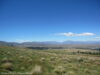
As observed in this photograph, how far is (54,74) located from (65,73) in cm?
146

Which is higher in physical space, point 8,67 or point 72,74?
point 8,67

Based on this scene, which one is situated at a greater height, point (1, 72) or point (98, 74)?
point (1, 72)

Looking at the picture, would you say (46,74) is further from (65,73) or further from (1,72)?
(1,72)

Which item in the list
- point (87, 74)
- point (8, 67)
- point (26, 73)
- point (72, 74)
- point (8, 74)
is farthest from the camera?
point (87, 74)

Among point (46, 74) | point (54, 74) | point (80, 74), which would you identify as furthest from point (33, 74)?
point (80, 74)

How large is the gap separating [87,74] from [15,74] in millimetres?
8864

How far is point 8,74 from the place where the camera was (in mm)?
10539

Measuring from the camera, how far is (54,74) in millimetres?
12453

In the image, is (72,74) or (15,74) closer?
(15,74)

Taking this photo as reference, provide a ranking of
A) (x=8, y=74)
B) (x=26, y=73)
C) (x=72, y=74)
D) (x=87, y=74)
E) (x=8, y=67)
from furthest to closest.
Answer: (x=87, y=74), (x=72, y=74), (x=8, y=67), (x=26, y=73), (x=8, y=74)

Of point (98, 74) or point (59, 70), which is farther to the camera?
point (98, 74)

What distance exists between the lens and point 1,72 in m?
10.7

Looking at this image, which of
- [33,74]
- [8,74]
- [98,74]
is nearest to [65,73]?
[33,74]

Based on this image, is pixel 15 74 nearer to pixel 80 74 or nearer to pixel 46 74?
pixel 46 74
